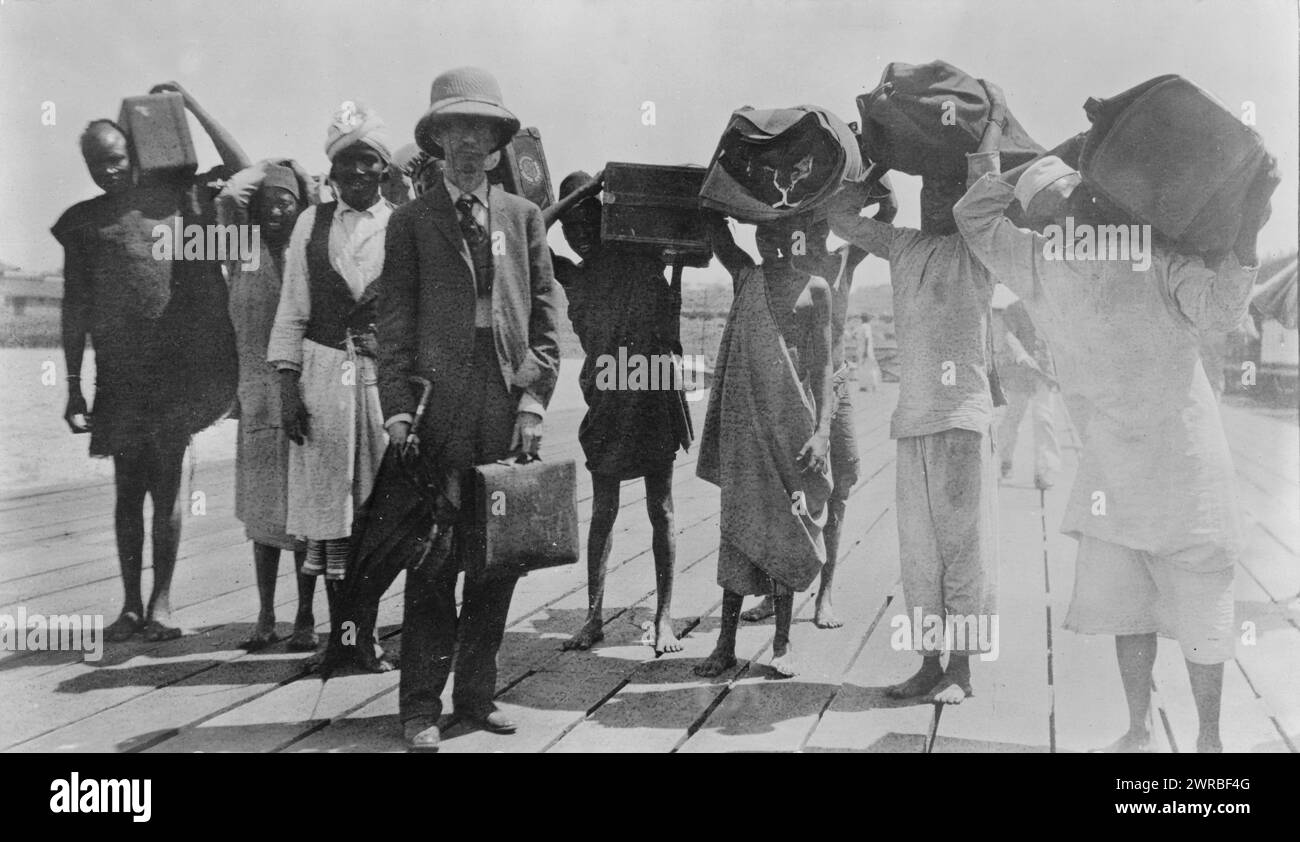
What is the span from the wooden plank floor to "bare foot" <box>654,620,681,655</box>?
0.05 metres

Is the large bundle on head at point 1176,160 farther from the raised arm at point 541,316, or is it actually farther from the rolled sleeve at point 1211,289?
the raised arm at point 541,316

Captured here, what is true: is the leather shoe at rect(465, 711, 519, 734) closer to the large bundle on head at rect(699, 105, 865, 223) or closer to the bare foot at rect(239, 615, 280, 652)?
the bare foot at rect(239, 615, 280, 652)

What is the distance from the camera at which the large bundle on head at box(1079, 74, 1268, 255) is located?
3180 mm

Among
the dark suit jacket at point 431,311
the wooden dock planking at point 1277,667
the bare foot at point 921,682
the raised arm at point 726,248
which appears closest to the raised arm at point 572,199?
the raised arm at point 726,248

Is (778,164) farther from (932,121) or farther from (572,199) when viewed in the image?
(572,199)

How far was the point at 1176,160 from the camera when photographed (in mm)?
3256

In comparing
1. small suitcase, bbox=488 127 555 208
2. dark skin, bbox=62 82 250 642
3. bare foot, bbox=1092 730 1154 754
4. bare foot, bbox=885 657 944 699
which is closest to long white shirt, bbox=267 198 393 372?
small suitcase, bbox=488 127 555 208

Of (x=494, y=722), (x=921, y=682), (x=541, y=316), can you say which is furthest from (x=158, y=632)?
(x=921, y=682)

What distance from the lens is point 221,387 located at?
4.88m

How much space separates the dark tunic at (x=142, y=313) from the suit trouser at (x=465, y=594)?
180 centimetres

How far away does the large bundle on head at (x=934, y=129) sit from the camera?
3.88 meters
